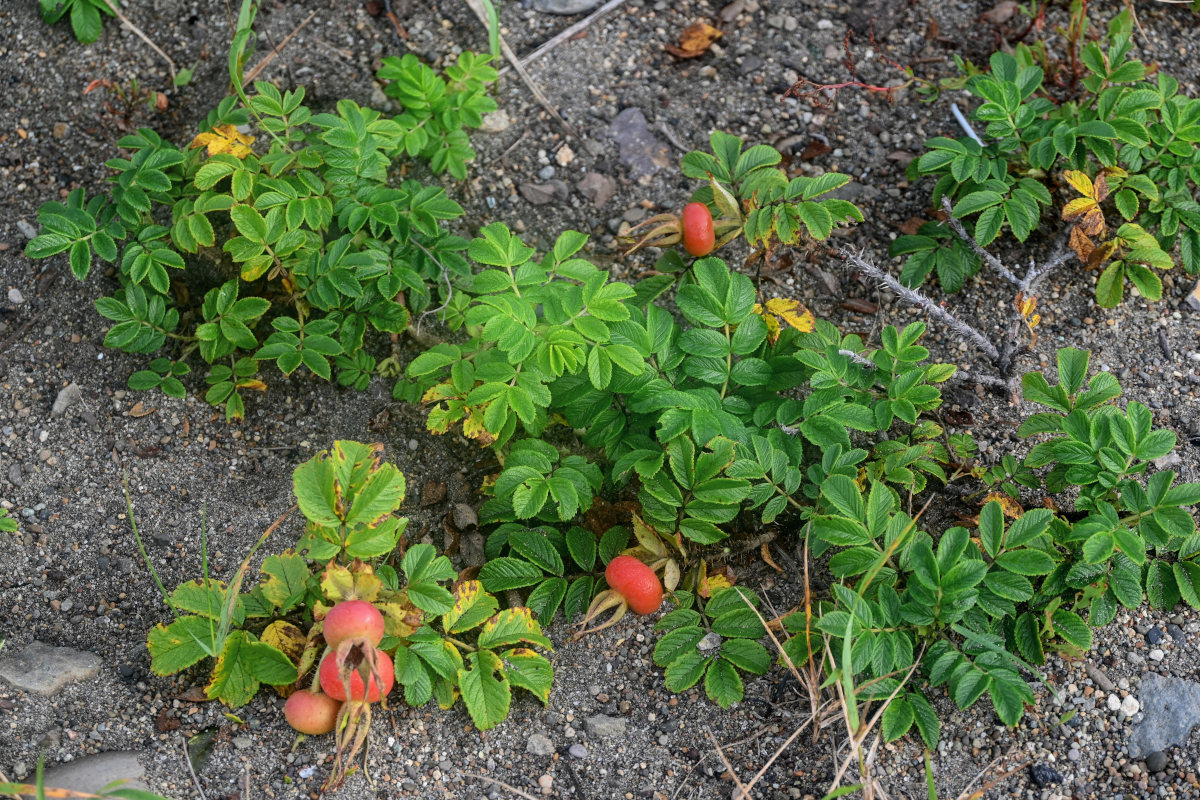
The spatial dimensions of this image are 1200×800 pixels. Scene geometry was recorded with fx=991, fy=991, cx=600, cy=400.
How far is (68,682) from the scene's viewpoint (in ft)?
7.45

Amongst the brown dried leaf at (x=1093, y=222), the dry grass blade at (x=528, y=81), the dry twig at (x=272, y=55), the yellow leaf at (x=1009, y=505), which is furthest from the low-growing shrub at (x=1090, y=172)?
the dry twig at (x=272, y=55)

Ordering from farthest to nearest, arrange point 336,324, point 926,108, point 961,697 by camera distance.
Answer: point 926,108 → point 336,324 → point 961,697

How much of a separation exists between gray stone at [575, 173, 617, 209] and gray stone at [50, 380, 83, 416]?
159cm

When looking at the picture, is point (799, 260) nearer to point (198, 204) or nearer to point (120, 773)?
point (198, 204)

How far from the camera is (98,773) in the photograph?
212 cm

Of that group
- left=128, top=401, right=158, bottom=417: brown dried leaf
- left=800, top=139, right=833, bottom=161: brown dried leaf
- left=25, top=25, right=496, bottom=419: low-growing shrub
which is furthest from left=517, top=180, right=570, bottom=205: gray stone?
left=128, top=401, right=158, bottom=417: brown dried leaf

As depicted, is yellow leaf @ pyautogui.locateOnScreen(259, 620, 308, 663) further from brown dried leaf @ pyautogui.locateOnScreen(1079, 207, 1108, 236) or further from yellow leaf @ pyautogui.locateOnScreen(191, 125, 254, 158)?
brown dried leaf @ pyautogui.locateOnScreen(1079, 207, 1108, 236)

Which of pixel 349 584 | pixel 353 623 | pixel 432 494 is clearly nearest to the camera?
pixel 353 623

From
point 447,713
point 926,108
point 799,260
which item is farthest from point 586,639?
point 926,108

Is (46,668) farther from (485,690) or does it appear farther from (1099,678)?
(1099,678)

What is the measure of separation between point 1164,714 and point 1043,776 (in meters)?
0.34

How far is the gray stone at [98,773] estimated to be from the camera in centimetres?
209

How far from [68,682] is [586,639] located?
1.20 meters

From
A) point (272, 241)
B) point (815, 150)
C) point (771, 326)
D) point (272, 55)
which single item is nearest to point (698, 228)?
point (771, 326)
